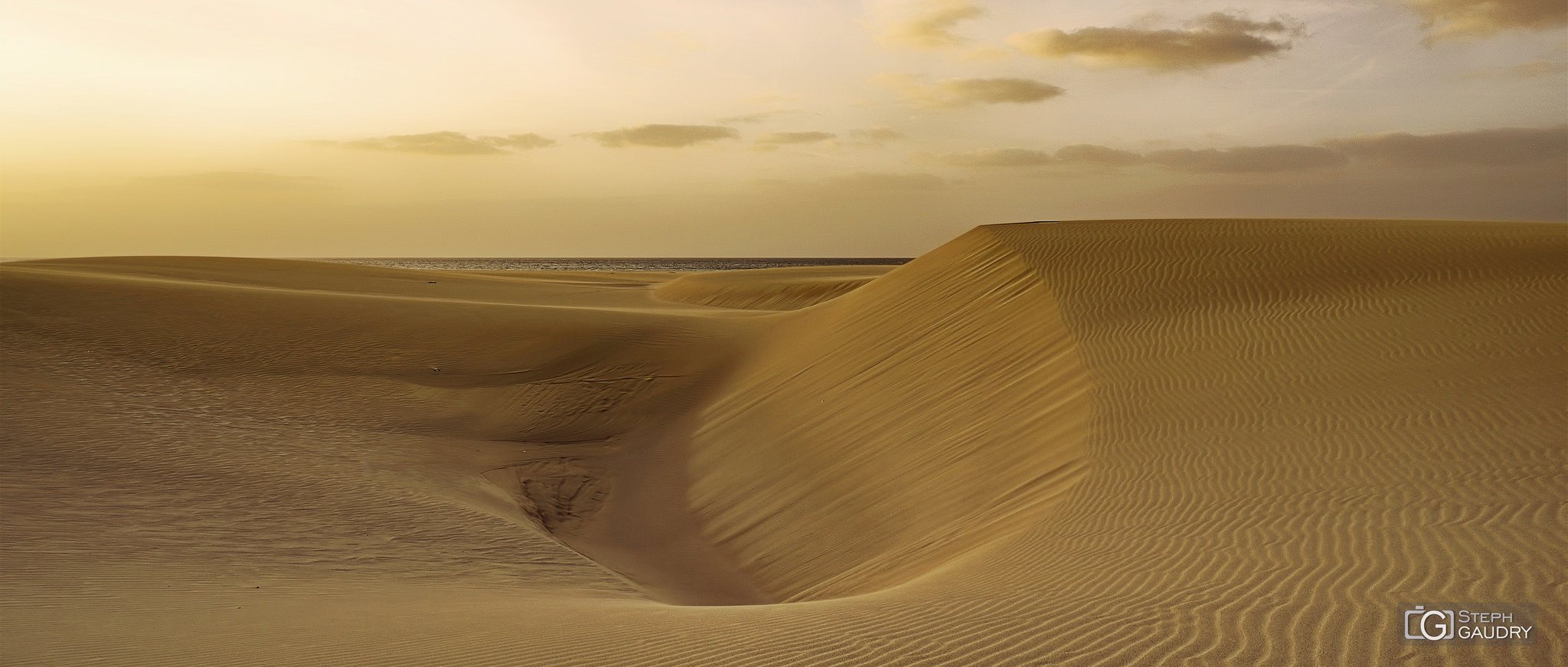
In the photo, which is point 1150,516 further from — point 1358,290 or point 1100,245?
point 1100,245

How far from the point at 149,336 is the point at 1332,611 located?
61.2 feet

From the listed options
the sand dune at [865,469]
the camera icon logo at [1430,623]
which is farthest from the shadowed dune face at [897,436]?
the camera icon logo at [1430,623]

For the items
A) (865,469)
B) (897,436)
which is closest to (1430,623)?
(865,469)

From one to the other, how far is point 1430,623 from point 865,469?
640 centimetres

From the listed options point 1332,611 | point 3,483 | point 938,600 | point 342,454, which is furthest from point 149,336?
point 1332,611

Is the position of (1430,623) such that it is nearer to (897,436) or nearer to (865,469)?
(865,469)

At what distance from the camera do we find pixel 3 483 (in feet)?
25.7

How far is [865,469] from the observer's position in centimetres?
1015

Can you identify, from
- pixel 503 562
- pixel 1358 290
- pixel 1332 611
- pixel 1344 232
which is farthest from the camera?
pixel 1344 232

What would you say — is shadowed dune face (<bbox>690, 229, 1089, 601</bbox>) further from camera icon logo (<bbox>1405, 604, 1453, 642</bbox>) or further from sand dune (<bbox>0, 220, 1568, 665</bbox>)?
camera icon logo (<bbox>1405, 604, 1453, 642</bbox>)

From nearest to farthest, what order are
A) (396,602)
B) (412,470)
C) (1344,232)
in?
(396,602) < (412,470) < (1344,232)

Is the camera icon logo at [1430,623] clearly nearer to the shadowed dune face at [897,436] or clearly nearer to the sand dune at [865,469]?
the sand dune at [865,469]

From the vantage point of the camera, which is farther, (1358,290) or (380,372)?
(380,372)

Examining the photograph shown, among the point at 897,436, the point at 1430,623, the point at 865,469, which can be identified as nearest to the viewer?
the point at 1430,623
